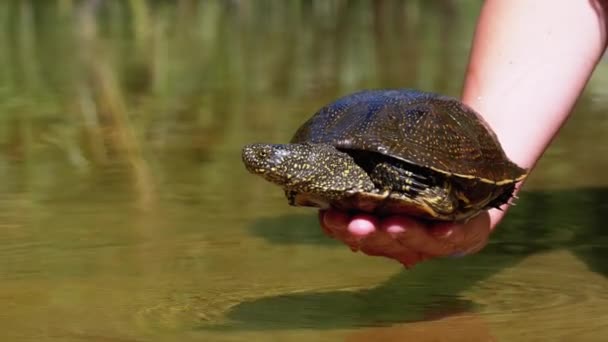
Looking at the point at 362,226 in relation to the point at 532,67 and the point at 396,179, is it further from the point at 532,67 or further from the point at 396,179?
the point at 532,67

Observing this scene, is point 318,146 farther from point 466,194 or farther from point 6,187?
point 6,187

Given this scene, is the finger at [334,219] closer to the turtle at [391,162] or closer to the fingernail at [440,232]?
the turtle at [391,162]

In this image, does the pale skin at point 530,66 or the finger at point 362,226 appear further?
the pale skin at point 530,66

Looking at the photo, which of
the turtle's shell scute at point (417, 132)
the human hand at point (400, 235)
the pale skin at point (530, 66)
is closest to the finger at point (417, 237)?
the human hand at point (400, 235)

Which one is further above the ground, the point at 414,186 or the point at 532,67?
the point at 532,67

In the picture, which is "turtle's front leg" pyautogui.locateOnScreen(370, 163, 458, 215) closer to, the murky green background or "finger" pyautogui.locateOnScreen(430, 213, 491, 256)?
"finger" pyautogui.locateOnScreen(430, 213, 491, 256)

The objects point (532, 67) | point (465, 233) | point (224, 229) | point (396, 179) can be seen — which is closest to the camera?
point (396, 179)

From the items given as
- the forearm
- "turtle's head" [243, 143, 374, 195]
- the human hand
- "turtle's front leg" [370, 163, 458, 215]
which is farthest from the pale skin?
"turtle's head" [243, 143, 374, 195]

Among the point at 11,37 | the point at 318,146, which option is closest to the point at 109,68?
the point at 11,37

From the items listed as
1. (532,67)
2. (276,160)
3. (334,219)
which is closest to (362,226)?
(334,219)
